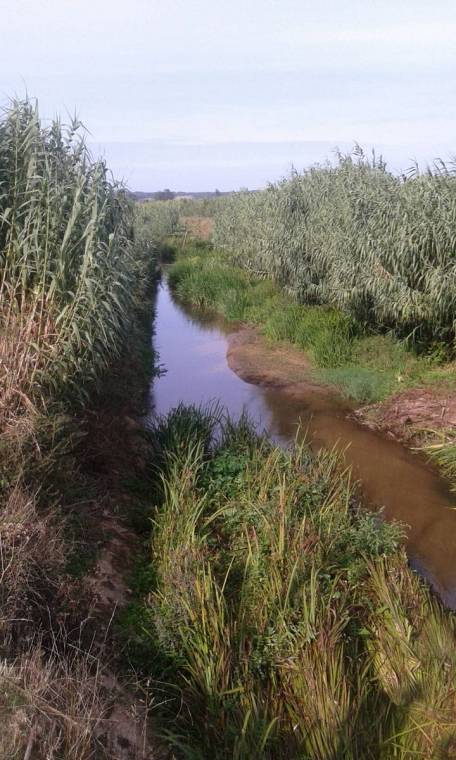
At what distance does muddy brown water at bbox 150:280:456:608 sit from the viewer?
24.0ft

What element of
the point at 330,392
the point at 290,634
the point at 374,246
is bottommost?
the point at 330,392

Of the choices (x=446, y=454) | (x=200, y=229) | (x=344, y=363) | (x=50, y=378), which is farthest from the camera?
(x=200, y=229)

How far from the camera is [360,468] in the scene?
9250 mm

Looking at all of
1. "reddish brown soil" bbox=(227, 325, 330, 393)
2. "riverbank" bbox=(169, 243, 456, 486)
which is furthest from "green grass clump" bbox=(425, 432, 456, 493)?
"reddish brown soil" bbox=(227, 325, 330, 393)

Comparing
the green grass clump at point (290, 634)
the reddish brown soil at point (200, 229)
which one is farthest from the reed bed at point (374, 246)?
the reddish brown soil at point (200, 229)

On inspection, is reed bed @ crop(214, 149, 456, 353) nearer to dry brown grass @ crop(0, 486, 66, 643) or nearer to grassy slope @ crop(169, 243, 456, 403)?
grassy slope @ crop(169, 243, 456, 403)

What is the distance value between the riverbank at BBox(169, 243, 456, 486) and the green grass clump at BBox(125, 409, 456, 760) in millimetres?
4240

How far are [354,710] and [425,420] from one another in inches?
258

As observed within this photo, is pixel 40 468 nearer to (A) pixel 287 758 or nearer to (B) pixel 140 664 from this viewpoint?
(B) pixel 140 664

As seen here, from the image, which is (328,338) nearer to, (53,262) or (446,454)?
(446,454)

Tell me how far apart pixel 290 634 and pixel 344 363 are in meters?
9.51

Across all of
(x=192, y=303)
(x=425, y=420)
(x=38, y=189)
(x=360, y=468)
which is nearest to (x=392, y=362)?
(x=425, y=420)

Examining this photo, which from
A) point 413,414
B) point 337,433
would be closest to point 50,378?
point 337,433

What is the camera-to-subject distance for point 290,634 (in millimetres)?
4539
